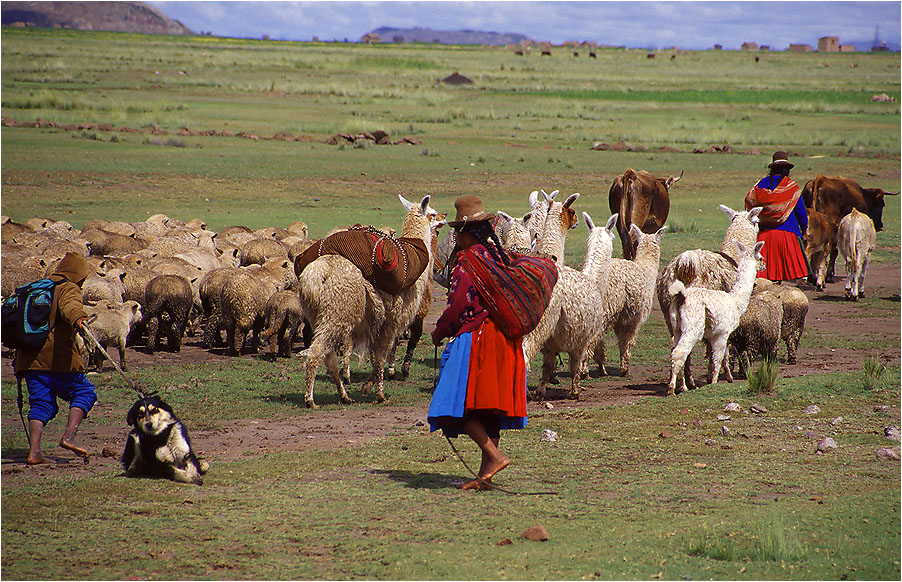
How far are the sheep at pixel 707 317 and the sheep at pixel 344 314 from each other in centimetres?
294

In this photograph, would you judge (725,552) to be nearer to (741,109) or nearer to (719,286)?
(719,286)

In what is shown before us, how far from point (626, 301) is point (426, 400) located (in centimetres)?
281

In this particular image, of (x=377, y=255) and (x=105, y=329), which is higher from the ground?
(x=377, y=255)

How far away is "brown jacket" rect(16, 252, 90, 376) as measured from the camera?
25.7 ft

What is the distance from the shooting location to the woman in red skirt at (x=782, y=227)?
1352 centimetres

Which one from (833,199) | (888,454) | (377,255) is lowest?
(888,454)

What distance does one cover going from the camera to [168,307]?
42.1 ft

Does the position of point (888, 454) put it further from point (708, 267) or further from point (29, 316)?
point (29, 316)

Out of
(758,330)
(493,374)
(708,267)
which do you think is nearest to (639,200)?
(708,267)

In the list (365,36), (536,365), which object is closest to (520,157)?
(536,365)

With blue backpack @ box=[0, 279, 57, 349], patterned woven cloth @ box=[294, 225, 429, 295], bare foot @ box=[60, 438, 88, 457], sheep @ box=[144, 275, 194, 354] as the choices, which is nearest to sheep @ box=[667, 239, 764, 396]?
patterned woven cloth @ box=[294, 225, 429, 295]

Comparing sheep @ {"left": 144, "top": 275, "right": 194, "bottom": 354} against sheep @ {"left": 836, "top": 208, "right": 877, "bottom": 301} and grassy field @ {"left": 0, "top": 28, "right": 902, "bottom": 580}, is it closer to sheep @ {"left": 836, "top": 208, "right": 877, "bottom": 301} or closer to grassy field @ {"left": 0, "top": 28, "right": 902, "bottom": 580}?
grassy field @ {"left": 0, "top": 28, "right": 902, "bottom": 580}

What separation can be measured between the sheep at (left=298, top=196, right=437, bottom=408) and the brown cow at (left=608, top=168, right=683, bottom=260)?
28.3 feet

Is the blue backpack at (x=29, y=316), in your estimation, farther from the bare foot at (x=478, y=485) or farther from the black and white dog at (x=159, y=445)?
the bare foot at (x=478, y=485)
